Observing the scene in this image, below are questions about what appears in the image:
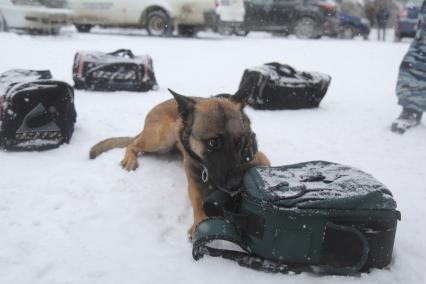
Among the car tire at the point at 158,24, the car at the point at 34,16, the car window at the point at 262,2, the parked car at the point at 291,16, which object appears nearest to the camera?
the car at the point at 34,16

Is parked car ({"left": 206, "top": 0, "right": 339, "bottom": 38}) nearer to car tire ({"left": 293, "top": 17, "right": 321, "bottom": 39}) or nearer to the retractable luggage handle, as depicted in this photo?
car tire ({"left": 293, "top": 17, "right": 321, "bottom": 39})

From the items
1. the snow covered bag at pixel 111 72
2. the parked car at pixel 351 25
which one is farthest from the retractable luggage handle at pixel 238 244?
the parked car at pixel 351 25

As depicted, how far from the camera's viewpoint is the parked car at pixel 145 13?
12008mm

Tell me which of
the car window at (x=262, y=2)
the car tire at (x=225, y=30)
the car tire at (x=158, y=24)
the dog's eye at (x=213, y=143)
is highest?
the car window at (x=262, y=2)

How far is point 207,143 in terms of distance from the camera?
2.55 metres

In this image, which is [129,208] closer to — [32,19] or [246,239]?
[246,239]

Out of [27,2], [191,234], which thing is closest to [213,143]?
[191,234]

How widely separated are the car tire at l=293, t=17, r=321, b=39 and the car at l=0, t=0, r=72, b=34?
808cm

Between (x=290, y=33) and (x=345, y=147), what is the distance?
38.7ft

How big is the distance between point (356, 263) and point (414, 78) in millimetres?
3483

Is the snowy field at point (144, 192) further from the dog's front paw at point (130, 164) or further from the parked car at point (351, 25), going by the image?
the parked car at point (351, 25)

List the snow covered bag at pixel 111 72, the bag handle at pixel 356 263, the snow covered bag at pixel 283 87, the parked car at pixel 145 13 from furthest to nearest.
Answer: the parked car at pixel 145 13
the snow covered bag at pixel 111 72
the snow covered bag at pixel 283 87
the bag handle at pixel 356 263

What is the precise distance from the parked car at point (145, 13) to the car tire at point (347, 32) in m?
7.21

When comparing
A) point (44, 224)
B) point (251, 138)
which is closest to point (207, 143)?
point (251, 138)
